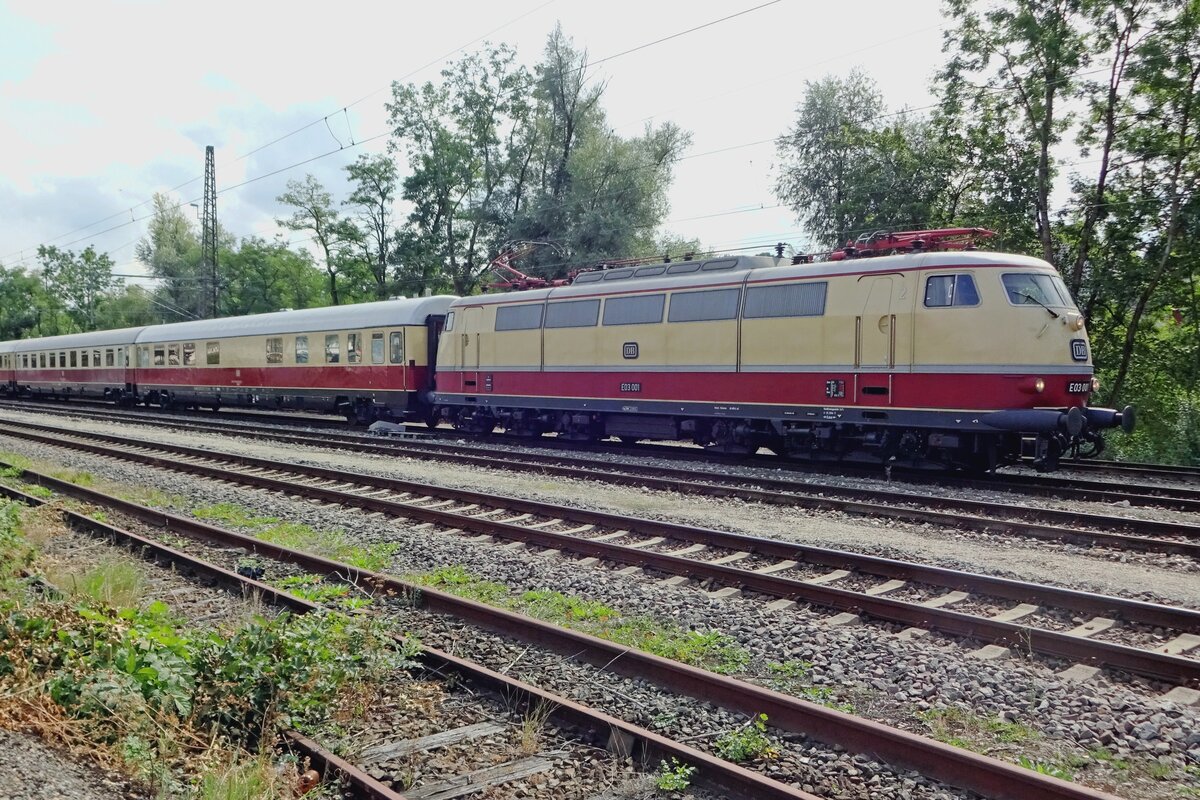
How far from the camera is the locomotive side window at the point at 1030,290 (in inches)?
489

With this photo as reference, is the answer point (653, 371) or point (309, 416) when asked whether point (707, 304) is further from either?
point (309, 416)

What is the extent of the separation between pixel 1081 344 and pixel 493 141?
3758 centimetres

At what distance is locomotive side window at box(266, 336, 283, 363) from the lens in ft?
87.1

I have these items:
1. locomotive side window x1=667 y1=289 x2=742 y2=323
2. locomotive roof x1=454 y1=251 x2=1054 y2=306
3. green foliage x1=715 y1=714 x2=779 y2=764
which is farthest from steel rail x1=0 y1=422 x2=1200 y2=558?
green foliage x1=715 y1=714 x2=779 y2=764

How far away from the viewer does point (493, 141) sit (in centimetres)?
4600

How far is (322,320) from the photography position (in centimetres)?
2517

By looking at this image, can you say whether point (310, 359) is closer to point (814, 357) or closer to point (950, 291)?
point (814, 357)

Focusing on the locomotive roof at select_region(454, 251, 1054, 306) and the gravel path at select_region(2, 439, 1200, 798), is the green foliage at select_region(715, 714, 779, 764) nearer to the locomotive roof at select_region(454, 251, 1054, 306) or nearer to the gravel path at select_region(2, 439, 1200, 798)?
the gravel path at select_region(2, 439, 1200, 798)

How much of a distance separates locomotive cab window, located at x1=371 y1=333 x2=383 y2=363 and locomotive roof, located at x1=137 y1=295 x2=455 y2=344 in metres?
0.30

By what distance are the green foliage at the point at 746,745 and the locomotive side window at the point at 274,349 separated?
79.7 feet

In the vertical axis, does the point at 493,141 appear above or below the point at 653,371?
above

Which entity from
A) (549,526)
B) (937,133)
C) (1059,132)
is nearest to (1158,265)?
(1059,132)

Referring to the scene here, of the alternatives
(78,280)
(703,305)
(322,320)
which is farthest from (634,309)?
(78,280)

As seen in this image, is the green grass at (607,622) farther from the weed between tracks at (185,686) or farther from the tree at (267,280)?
the tree at (267,280)
